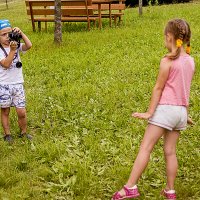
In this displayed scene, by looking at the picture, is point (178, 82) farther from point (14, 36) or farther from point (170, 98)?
point (14, 36)

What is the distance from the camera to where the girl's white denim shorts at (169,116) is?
3.98 meters

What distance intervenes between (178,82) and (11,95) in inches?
110

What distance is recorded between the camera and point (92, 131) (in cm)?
623

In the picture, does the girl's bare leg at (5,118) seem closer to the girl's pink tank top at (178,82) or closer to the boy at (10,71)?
the boy at (10,71)

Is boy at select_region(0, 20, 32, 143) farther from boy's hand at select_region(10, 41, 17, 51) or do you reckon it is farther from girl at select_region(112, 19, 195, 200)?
girl at select_region(112, 19, 195, 200)

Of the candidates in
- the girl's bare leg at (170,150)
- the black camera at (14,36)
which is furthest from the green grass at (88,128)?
the black camera at (14,36)

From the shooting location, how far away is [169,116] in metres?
3.98

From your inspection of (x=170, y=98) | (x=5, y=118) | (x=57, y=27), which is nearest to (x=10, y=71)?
(x=5, y=118)

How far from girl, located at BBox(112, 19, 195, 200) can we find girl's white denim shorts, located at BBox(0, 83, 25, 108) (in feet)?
7.72

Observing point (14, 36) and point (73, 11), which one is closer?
point (14, 36)

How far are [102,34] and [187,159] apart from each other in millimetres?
9056

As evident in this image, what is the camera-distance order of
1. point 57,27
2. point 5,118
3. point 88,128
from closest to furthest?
point 5,118 < point 88,128 < point 57,27

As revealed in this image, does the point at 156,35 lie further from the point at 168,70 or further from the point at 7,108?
the point at 168,70

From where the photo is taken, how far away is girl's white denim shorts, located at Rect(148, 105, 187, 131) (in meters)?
3.98
